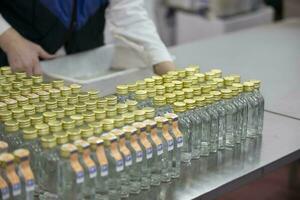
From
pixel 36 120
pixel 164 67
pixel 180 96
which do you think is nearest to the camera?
pixel 36 120

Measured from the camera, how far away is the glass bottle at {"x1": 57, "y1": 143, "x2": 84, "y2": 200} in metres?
1.39

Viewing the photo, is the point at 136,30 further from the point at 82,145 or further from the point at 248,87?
the point at 82,145

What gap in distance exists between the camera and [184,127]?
167 cm

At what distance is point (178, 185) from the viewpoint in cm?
159

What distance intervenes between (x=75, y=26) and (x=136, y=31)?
0.86ft

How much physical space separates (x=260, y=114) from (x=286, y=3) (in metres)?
2.33

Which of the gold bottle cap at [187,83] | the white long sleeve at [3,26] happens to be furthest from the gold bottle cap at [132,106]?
the white long sleeve at [3,26]

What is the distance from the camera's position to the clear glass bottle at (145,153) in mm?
1509

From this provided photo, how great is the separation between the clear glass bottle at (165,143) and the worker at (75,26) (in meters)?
0.81

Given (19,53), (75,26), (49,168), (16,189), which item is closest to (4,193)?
(16,189)

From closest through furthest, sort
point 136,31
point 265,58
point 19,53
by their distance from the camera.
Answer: point 19,53, point 136,31, point 265,58

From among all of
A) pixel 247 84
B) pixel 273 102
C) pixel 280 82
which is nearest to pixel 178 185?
pixel 247 84

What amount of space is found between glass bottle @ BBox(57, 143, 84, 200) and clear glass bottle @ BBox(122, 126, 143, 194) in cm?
15

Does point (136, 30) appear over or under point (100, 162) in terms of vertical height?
over
